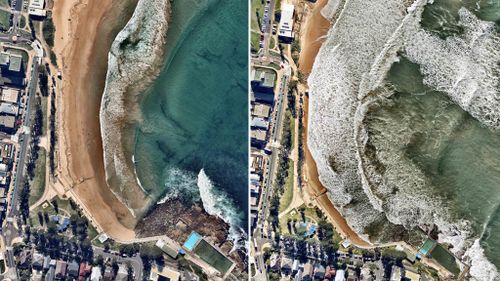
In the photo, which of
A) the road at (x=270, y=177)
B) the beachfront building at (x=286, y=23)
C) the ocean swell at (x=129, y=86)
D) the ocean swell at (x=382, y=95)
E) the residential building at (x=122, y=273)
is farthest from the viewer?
the residential building at (x=122, y=273)

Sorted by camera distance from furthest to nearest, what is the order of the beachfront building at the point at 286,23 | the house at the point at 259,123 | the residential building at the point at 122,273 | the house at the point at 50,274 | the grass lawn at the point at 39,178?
the house at the point at 50,274 < the residential building at the point at 122,273 < the grass lawn at the point at 39,178 < the house at the point at 259,123 < the beachfront building at the point at 286,23

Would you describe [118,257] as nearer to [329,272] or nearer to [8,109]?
[8,109]

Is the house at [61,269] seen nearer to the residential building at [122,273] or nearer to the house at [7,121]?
the residential building at [122,273]

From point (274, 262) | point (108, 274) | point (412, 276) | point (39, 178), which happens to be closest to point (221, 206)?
point (274, 262)

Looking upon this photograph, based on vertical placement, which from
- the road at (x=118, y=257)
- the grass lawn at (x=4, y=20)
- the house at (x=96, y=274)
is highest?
the grass lawn at (x=4, y=20)

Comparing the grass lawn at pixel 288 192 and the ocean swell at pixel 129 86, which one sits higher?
the ocean swell at pixel 129 86

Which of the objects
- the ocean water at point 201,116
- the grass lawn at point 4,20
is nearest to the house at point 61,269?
the ocean water at point 201,116

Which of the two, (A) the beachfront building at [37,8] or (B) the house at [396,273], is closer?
(A) the beachfront building at [37,8]

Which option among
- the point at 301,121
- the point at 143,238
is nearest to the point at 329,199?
the point at 301,121

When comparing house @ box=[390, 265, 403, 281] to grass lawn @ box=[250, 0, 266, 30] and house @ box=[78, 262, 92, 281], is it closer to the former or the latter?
grass lawn @ box=[250, 0, 266, 30]
